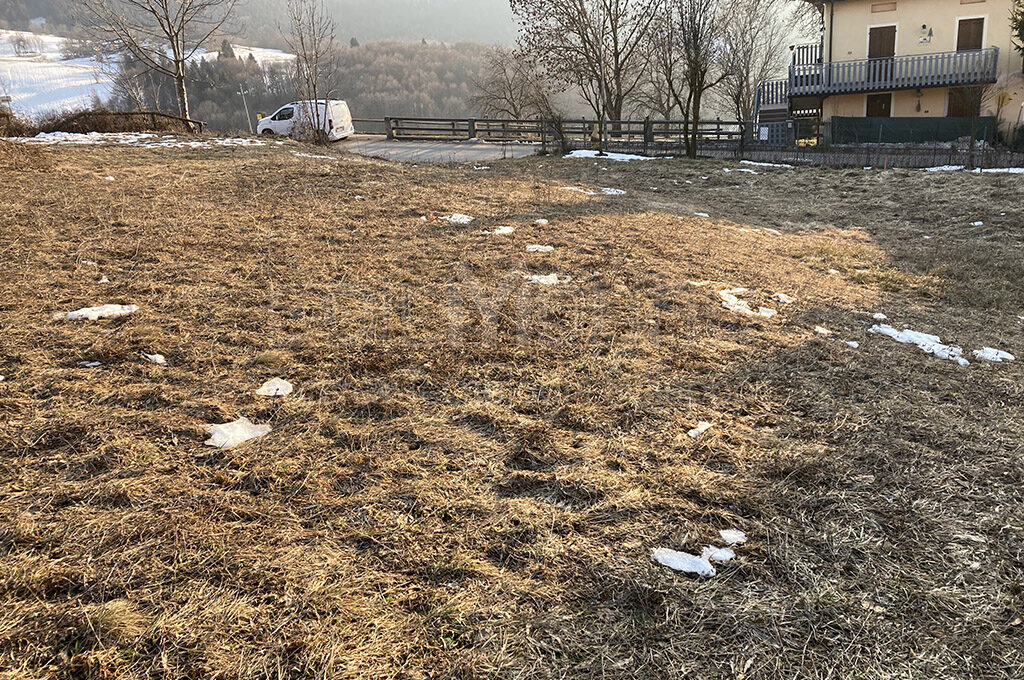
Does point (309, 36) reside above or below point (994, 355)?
above

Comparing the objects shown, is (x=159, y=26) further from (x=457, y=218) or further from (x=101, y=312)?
(x=101, y=312)

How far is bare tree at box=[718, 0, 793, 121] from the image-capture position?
36188mm

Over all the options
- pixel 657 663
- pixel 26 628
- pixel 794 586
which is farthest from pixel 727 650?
pixel 26 628

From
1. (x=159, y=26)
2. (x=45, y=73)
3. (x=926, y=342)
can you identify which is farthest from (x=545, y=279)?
(x=45, y=73)

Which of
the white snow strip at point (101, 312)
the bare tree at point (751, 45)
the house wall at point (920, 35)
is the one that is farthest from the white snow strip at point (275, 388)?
the bare tree at point (751, 45)

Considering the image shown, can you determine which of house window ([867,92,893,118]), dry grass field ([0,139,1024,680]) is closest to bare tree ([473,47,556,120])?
house window ([867,92,893,118])

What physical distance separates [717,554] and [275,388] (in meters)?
2.27

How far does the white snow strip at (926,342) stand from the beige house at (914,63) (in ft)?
65.2

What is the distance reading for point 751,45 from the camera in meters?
38.4

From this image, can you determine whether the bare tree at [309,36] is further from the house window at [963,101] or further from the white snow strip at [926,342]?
the house window at [963,101]

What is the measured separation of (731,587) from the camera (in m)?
2.06

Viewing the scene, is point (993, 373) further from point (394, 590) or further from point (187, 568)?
point (187, 568)

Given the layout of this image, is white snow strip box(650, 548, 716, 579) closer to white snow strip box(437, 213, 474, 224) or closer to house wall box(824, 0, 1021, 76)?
white snow strip box(437, 213, 474, 224)

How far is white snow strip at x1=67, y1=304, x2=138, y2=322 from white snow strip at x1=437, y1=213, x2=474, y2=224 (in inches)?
144
